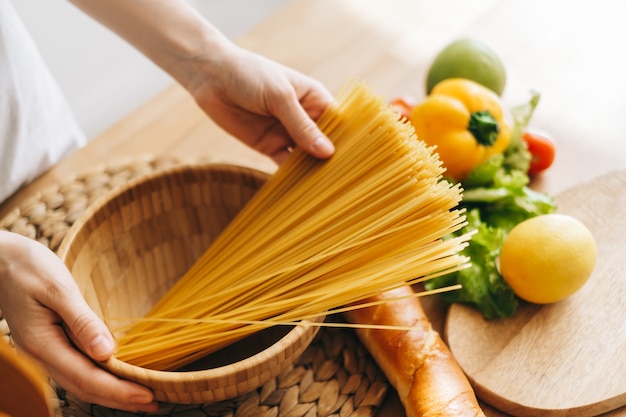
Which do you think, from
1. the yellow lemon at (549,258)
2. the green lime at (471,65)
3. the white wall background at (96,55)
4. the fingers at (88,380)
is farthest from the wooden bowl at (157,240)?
the white wall background at (96,55)

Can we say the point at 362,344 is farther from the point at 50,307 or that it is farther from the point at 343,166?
the point at 50,307

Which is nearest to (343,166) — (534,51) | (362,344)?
(362,344)

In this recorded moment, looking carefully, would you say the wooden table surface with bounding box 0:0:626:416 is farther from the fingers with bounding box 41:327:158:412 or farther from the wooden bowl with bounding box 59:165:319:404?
the fingers with bounding box 41:327:158:412

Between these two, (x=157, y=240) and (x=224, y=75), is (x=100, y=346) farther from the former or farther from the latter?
(x=224, y=75)

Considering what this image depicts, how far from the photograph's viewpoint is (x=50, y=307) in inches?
25.5

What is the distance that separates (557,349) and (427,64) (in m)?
0.64

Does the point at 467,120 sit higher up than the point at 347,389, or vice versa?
the point at 467,120

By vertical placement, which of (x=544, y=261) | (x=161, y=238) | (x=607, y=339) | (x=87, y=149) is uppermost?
(x=87, y=149)

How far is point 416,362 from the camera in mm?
722

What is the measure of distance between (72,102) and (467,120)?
1.15 meters

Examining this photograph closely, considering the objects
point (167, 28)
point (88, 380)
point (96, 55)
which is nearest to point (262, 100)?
point (167, 28)

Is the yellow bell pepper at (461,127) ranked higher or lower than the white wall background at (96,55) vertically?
lower

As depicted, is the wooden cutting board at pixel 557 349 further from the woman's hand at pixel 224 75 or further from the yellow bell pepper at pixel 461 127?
the woman's hand at pixel 224 75

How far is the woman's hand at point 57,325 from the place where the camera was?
63cm
